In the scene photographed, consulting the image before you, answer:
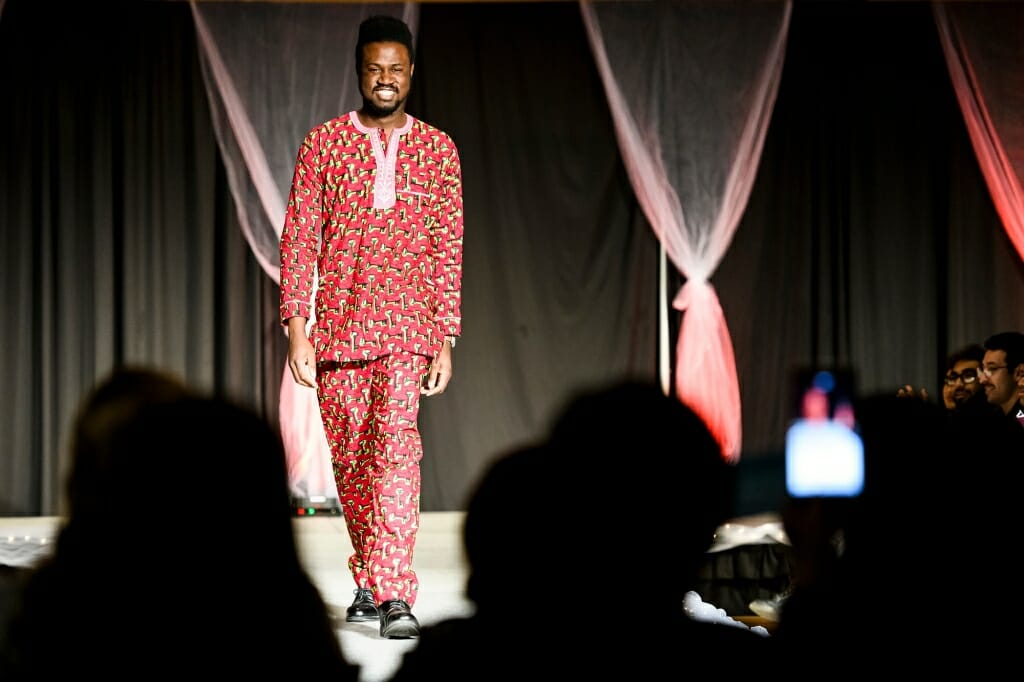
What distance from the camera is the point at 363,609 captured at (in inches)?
113

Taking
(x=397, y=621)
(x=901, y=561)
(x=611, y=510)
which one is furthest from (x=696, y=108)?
(x=611, y=510)

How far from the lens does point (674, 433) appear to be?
113 cm

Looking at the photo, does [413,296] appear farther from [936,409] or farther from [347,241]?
[936,409]

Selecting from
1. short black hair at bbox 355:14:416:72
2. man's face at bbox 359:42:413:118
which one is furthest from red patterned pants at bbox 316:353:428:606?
short black hair at bbox 355:14:416:72

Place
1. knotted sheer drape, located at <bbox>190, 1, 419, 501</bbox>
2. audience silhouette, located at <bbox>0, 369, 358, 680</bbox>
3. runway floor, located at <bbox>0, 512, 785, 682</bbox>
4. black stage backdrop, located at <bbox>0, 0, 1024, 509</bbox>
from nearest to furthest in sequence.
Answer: audience silhouette, located at <bbox>0, 369, 358, 680</bbox> < runway floor, located at <bbox>0, 512, 785, 682</bbox> < knotted sheer drape, located at <bbox>190, 1, 419, 501</bbox> < black stage backdrop, located at <bbox>0, 0, 1024, 509</bbox>

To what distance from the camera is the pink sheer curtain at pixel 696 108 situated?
528 cm

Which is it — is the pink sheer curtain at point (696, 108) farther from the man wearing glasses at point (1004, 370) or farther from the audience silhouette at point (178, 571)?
the audience silhouette at point (178, 571)

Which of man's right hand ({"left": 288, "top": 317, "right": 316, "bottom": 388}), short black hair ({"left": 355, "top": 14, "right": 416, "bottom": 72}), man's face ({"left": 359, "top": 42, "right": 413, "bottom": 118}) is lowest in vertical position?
man's right hand ({"left": 288, "top": 317, "right": 316, "bottom": 388})

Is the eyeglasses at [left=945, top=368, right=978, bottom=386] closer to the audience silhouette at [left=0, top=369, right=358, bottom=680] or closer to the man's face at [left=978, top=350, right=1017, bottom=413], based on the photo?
the man's face at [left=978, top=350, right=1017, bottom=413]

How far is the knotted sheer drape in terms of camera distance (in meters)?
5.08

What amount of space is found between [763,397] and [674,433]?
463 centimetres

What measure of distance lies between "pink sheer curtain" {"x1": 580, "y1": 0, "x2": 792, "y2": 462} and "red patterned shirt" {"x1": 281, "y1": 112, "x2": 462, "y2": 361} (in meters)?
2.45

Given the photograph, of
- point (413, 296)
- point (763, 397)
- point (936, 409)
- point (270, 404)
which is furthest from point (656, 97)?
point (936, 409)

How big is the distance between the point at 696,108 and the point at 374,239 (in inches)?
109
